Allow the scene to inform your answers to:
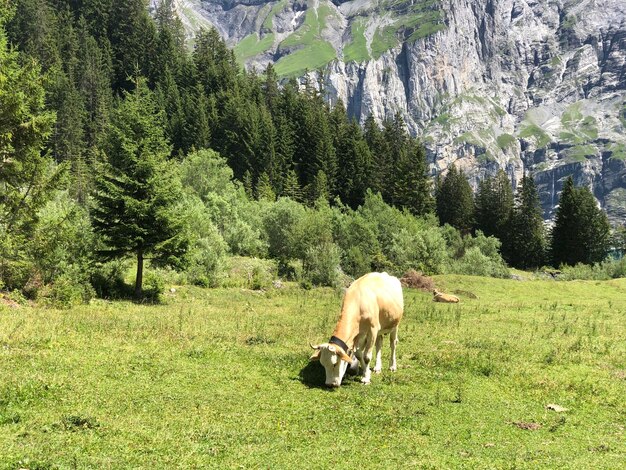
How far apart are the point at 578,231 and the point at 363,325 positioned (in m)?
95.9

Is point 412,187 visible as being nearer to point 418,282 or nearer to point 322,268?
Answer: point 418,282

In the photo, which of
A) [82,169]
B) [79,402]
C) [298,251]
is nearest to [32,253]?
[79,402]

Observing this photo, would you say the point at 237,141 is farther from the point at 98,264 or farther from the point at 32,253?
the point at 32,253

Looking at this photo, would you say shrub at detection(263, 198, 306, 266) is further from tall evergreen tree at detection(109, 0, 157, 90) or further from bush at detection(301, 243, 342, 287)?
tall evergreen tree at detection(109, 0, 157, 90)

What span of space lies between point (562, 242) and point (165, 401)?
101863 mm

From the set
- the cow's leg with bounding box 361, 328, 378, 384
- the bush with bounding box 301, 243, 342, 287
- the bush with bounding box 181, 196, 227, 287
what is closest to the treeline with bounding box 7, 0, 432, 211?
the bush with bounding box 301, 243, 342, 287

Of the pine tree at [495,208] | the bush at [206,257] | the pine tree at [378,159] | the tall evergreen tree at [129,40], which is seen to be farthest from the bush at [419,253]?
the tall evergreen tree at [129,40]

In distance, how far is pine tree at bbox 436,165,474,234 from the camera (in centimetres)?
10806

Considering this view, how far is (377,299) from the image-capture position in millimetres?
14227

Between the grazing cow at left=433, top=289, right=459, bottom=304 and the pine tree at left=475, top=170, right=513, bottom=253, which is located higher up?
the pine tree at left=475, top=170, right=513, bottom=253

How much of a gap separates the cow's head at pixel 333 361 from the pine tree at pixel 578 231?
94.4m

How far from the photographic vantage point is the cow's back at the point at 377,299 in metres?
13.6

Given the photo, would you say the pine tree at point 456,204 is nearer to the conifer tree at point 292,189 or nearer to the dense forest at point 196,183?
the dense forest at point 196,183

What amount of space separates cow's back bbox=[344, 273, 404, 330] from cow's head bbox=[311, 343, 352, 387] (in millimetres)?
1658
